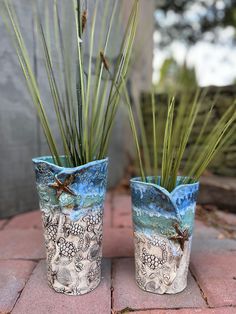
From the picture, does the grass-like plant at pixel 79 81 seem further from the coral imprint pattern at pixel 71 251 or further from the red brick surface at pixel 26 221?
the red brick surface at pixel 26 221

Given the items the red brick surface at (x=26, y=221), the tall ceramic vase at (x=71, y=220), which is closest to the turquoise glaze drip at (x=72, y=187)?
the tall ceramic vase at (x=71, y=220)

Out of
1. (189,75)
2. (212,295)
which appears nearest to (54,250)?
(212,295)

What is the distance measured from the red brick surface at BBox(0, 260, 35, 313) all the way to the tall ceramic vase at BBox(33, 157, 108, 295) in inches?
4.2

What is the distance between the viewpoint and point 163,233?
29.8 inches

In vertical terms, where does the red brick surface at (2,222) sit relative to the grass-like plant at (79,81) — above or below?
below

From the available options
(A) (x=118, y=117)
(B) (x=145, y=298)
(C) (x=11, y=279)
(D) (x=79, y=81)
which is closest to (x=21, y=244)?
(C) (x=11, y=279)

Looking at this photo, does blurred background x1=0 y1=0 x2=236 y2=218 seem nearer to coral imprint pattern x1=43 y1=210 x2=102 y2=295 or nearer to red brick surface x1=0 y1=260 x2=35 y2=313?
coral imprint pattern x1=43 y1=210 x2=102 y2=295

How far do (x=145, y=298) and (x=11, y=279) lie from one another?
387 millimetres

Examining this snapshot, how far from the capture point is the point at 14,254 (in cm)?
103

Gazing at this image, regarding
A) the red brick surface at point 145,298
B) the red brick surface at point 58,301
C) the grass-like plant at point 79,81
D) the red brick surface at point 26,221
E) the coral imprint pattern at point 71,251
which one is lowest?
the red brick surface at point 26,221

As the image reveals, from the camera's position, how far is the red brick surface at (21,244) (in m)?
1.03

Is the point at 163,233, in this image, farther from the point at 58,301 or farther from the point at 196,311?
the point at 58,301

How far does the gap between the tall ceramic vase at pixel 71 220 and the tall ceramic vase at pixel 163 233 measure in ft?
0.38

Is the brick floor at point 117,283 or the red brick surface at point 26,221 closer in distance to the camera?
the brick floor at point 117,283
